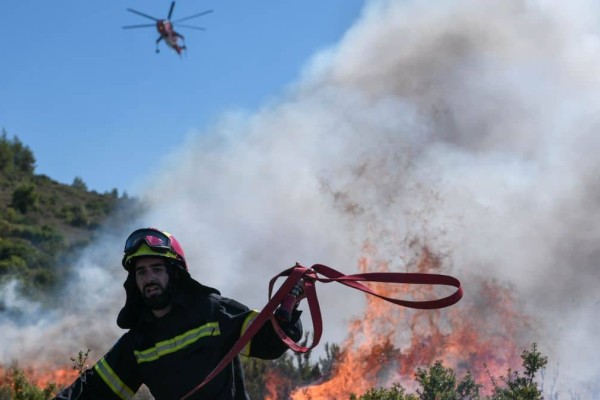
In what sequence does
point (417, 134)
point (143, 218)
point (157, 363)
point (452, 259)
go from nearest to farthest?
point (157, 363)
point (452, 259)
point (417, 134)
point (143, 218)

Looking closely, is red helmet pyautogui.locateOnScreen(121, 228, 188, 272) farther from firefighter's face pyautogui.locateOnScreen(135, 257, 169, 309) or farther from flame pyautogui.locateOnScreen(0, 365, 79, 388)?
flame pyautogui.locateOnScreen(0, 365, 79, 388)

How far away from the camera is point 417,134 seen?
108 ft

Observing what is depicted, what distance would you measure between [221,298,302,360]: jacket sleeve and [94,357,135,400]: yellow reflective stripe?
2.35ft

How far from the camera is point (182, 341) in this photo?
15.5 feet

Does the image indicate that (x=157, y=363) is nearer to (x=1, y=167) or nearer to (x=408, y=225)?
(x=408, y=225)

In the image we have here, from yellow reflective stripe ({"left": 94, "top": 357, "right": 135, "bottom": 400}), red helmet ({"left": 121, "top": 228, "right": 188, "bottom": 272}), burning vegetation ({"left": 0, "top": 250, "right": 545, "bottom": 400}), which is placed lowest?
yellow reflective stripe ({"left": 94, "top": 357, "right": 135, "bottom": 400})

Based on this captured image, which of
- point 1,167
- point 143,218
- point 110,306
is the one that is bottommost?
point 110,306

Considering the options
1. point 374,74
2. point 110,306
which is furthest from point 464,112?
point 110,306

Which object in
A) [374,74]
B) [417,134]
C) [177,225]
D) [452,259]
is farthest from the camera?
[177,225]

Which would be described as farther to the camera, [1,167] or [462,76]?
[1,167]

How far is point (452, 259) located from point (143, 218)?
18.6 m

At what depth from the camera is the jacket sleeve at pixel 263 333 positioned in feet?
15.3

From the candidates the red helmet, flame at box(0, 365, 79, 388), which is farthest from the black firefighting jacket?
flame at box(0, 365, 79, 388)

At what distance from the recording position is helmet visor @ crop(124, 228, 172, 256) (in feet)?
15.6
